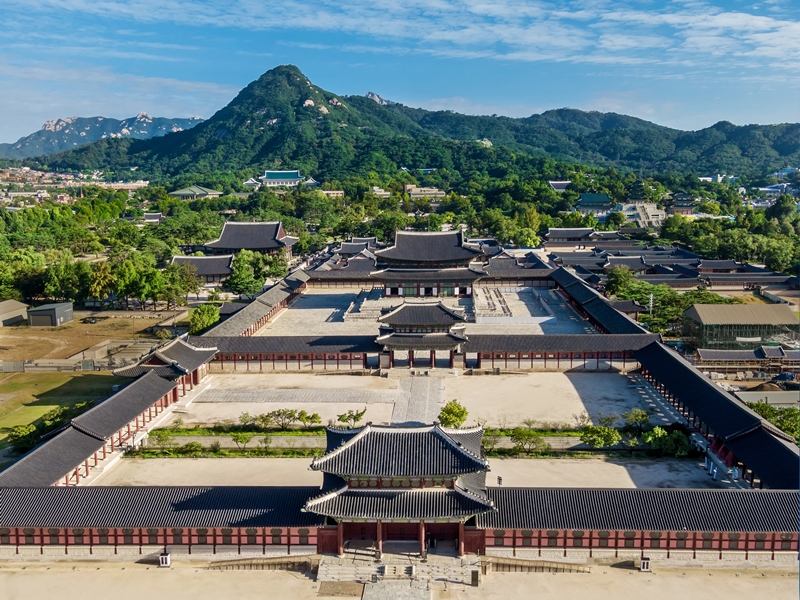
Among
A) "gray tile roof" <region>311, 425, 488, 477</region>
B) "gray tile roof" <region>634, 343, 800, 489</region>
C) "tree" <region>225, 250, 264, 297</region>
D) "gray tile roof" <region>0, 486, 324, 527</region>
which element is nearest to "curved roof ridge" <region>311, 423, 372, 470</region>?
"gray tile roof" <region>311, 425, 488, 477</region>

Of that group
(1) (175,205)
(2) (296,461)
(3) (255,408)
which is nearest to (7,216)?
(1) (175,205)

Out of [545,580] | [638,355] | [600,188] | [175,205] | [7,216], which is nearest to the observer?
[545,580]

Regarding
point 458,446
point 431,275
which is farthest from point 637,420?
point 431,275

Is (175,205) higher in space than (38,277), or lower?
higher

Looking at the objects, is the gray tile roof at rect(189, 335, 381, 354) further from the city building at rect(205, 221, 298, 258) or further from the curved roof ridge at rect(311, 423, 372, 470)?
the city building at rect(205, 221, 298, 258)

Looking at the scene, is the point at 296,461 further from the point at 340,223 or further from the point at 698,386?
the point at 340,223

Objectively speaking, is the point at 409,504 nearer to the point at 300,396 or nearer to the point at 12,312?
the point at 300,396
